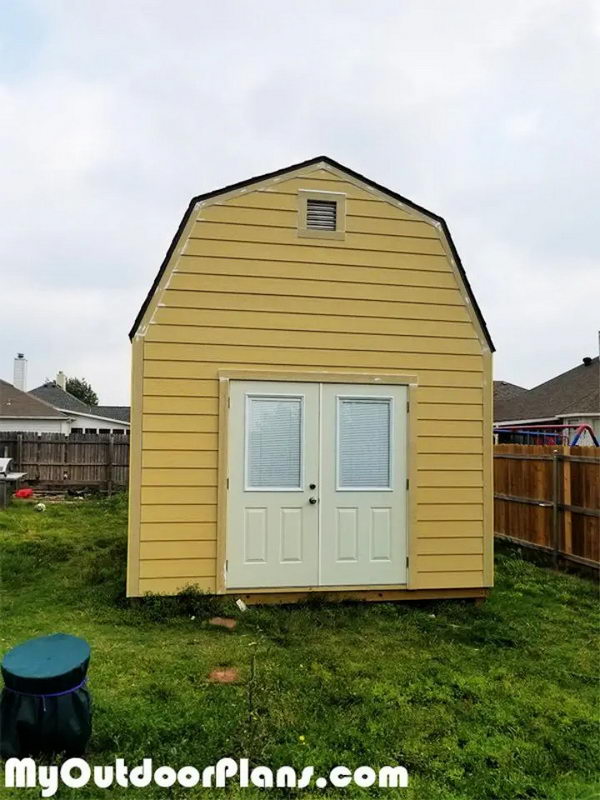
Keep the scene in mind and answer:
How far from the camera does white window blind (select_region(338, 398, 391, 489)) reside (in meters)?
5.59

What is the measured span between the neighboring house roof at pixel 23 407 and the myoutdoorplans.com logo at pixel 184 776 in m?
19.1

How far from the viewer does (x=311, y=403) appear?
554 cm

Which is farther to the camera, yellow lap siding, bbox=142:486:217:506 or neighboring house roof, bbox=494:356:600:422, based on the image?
Answer: neighboring house roof, bbox=494:356:600:422

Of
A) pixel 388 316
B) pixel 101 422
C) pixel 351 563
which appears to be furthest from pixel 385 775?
pixel 101 422

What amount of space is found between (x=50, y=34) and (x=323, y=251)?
398cm

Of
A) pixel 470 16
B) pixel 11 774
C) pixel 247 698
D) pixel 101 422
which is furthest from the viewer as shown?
pixel 101 422

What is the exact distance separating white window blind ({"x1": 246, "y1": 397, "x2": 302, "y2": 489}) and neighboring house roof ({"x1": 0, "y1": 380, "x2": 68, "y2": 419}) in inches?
664

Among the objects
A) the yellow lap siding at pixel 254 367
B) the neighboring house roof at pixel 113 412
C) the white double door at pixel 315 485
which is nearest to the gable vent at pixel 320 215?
the yellow lap siding at pixel 254 367

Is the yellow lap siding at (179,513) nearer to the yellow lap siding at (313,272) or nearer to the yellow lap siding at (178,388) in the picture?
the yellow lap siding at (178,388)

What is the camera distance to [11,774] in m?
2.53

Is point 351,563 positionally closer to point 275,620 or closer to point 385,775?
point 275,620

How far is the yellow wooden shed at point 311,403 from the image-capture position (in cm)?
531

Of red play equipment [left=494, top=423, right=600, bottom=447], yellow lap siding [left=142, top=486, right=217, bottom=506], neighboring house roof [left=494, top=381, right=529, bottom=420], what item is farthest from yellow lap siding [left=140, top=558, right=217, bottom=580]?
neighboring house roof [left=494, top=381, right=529, bottom=420]

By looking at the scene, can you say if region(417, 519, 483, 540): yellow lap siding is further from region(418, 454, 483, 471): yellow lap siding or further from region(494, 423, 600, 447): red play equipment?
region(494, 423, 600, 447): red play equipment
